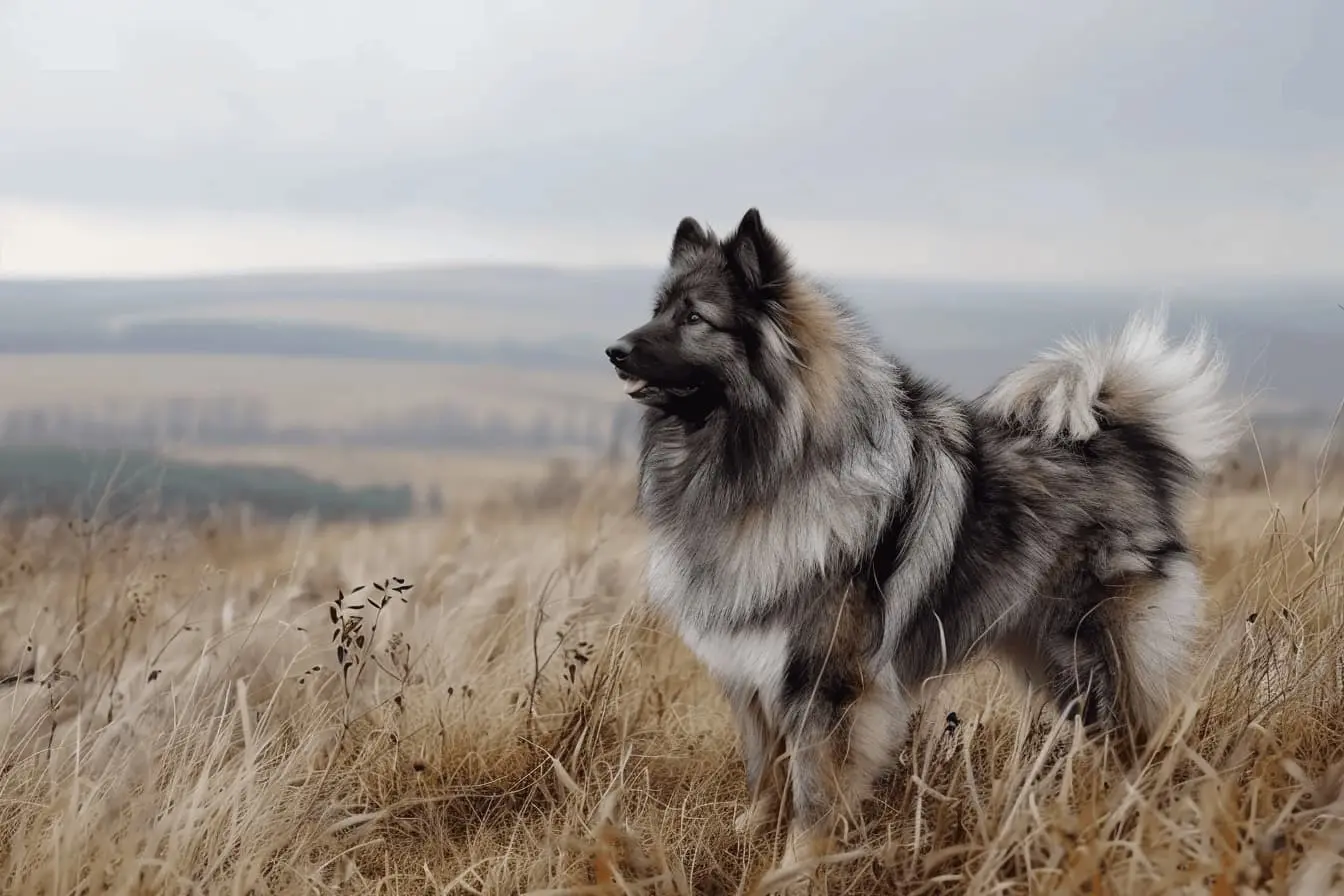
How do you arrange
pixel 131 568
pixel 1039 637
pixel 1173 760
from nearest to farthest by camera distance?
pixel 1173 760
pixel 1039 637
pixel 131 568

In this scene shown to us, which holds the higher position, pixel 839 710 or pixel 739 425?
pixel 739 425

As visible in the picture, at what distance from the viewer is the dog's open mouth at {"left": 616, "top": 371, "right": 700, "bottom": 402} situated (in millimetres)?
3973

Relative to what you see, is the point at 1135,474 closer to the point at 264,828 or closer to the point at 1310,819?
the point at 1310,819

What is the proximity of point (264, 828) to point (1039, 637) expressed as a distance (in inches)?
105

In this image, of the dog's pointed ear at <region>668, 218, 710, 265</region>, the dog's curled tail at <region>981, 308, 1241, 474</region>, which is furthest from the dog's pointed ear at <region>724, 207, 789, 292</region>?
the dog's curled tail at <region>981, 308, 1241, 474</region>

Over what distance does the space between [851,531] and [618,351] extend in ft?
3.17

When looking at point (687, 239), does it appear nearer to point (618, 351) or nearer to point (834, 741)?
point (618, 351)

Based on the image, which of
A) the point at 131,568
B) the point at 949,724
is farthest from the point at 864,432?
the point at 131,568

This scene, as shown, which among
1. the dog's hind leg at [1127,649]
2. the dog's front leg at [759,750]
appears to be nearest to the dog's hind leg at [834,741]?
the dog's front leg at [759,750]

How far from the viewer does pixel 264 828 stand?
3514 millimetres

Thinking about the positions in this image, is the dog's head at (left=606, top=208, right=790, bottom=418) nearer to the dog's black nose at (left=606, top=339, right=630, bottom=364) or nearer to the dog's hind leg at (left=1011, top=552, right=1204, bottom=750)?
the dog's black nose at (left=606, top=339, right=630, bottom=364)

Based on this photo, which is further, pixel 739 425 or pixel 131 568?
pixel 131 568

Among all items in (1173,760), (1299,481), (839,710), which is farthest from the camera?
(1299,481)

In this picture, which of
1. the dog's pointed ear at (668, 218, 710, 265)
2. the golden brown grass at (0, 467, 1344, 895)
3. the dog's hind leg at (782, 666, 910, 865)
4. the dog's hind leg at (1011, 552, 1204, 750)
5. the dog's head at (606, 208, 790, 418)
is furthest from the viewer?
the dog's pointed ear at (668, 218, 710, 265)
